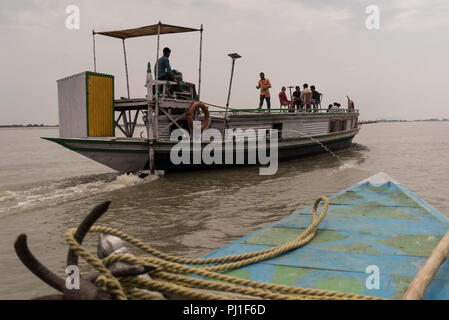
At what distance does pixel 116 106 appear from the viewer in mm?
13602

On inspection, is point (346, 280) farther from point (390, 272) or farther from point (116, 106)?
point (116, 106)

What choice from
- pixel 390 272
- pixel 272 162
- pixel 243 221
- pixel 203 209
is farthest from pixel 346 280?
pixel 272 162

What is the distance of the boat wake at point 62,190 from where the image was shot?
31.9ft

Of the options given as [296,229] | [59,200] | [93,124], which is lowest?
[59,200]

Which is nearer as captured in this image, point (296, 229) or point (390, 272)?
point (390, 272)

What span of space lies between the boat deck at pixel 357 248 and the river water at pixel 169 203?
6.36 ft

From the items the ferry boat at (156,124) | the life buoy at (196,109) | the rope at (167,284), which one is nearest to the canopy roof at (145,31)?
the ferry boat at (156,124)

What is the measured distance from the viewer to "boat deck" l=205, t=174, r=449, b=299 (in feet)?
9.48

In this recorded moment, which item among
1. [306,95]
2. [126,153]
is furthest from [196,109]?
[306,95]

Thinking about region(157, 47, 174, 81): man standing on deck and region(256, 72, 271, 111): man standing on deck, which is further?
region(256, 72, 271, 111): man standing on deck

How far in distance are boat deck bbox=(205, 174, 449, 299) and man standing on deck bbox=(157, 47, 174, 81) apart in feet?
31.4

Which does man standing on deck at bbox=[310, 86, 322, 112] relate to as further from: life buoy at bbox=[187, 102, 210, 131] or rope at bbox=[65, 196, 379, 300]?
rope at bbox=[65, 196, 379, 300]

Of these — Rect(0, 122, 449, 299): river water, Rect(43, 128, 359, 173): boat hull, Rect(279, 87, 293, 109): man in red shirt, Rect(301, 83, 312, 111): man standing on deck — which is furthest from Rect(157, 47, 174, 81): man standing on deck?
Rect(301, 83, 312, 111): man standing on deck
